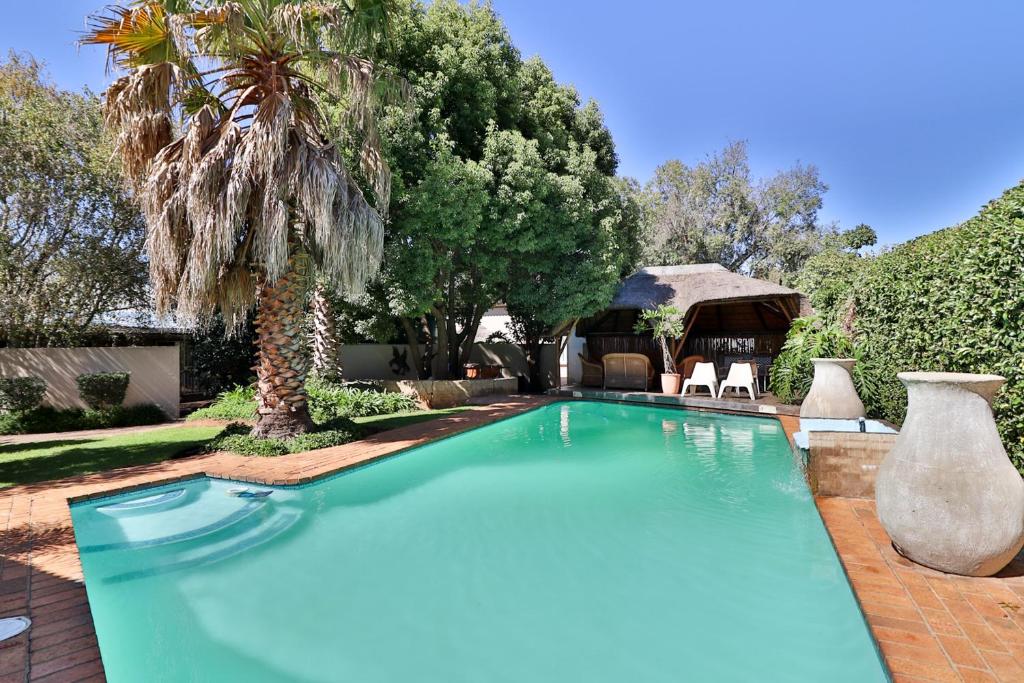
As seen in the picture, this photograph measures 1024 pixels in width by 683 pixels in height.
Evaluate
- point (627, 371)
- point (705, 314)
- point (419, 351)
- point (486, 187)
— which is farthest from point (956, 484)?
point (705, 314)

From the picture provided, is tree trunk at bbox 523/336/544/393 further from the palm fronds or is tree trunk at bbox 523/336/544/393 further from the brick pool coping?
the brick pool coping

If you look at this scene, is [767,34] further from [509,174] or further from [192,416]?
[192,416]

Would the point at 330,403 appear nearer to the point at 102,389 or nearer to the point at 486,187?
the point at 102,389

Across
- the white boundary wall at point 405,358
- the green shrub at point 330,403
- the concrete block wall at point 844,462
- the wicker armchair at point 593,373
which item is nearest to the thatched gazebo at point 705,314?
the wicker armchair at point 593,373

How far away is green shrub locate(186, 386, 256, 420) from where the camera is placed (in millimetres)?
11578

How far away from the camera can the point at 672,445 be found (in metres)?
9.13

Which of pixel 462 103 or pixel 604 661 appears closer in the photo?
pixel 604 661

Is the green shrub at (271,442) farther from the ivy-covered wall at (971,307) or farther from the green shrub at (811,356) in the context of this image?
the green shrub at (811,356)

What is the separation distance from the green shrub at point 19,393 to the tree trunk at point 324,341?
563 cm

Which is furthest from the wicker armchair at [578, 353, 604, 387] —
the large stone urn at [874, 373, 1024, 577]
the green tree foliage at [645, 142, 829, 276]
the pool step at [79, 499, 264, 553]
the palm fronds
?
the green tree foliage at [645, 142, 829, 276]

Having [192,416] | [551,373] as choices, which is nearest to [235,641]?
[192,416]

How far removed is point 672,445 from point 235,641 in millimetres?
7620

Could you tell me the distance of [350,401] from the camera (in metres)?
12.3

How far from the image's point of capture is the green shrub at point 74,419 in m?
10.3
